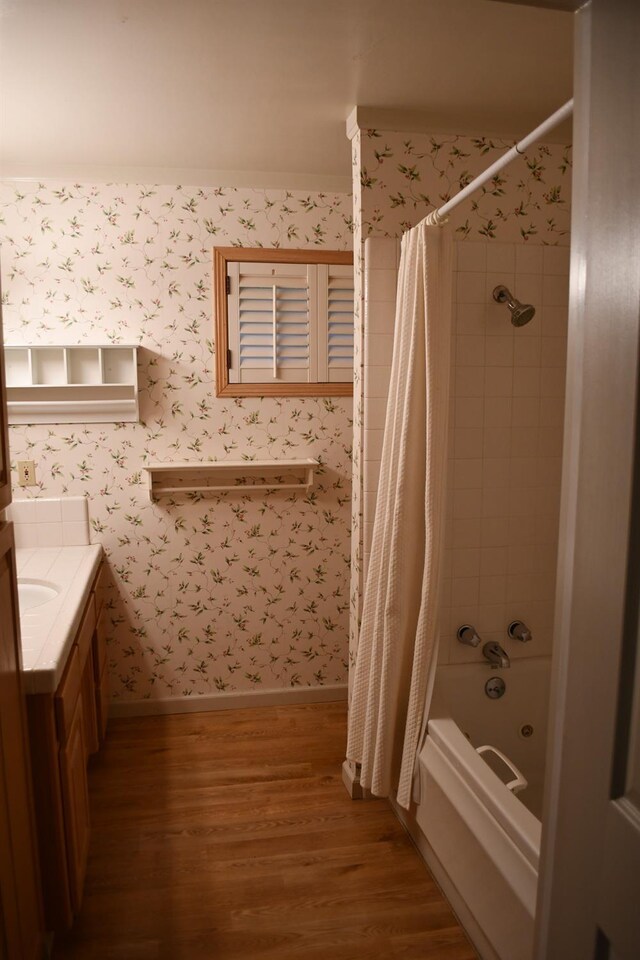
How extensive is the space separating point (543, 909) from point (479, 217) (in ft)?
7.29

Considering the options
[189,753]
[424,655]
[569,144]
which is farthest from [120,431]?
[569,144]

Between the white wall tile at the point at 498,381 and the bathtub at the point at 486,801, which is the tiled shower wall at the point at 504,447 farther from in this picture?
the bathtub at the point at 486,801

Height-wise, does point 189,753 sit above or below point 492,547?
below

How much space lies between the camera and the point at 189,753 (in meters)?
2.86

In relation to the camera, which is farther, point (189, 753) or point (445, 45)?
point (189, 753)

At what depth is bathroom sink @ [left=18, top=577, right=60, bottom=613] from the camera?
94.1 inches

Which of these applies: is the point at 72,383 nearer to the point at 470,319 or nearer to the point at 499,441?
the point at 470,319

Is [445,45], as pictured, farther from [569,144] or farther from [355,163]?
[569,144]

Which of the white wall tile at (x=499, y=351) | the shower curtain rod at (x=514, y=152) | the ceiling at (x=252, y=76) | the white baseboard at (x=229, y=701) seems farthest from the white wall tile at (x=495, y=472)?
the white baseboard at (x=229, y=701)

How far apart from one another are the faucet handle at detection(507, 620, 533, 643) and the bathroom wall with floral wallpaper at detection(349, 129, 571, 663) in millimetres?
624

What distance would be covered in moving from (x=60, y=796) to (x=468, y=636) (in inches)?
59.8

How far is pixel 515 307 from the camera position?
7.68ft

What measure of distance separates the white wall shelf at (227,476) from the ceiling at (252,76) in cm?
131

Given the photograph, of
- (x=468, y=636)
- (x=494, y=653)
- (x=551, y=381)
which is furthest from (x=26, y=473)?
(x=551, y=381)
